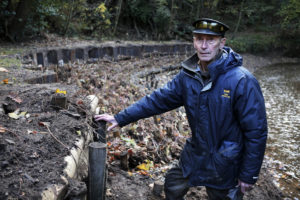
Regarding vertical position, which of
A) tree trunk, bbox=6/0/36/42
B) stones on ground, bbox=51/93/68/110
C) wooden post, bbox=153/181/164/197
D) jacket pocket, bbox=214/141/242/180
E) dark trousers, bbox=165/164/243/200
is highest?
tree trunk, bbox=6/0/36/42

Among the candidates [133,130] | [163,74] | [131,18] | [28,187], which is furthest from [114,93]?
[131,18]

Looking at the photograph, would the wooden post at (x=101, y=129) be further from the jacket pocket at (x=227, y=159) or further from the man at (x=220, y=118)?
the jacket pocket at (x=227, y=159)

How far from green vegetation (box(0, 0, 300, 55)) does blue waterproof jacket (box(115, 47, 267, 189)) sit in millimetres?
11206

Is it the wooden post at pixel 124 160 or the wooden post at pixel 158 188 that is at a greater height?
the wooden post at pixel 124 160

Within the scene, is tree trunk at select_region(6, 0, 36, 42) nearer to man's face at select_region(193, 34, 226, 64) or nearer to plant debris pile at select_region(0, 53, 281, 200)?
plant debris pile at select_region(0, 53, 281, 200)

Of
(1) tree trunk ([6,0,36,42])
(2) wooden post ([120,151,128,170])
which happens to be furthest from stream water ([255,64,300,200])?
(1) tree trunk ([6,0,36,42])

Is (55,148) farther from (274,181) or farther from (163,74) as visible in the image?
(163,74)

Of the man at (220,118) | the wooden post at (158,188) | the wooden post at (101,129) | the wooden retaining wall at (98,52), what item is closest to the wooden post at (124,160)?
the wooden post at (158,188)

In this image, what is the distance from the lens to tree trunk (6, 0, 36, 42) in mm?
11516

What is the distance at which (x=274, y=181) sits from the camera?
4797 mm

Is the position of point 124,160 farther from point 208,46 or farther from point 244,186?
point 208,46

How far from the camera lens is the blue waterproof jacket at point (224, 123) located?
2416 mm

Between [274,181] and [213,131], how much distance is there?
9.68 feet

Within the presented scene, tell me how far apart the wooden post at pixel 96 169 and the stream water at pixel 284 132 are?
3.29 meters
